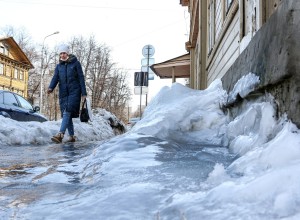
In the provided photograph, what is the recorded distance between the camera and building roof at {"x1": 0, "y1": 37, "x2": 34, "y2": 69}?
4173cm

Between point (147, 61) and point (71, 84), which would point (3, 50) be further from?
point (71, 84)

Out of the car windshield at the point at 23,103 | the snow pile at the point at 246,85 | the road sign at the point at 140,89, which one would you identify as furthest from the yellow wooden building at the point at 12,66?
the snow pile at the point at 246,85

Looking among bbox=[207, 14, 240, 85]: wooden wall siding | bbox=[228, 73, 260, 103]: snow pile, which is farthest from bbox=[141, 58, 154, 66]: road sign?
bbox=[228, 73, 260, 103]: snow pile

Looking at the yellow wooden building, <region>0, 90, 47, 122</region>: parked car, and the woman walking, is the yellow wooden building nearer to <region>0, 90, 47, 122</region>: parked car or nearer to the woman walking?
<region>0, 90, 47, 122</region>: parked car

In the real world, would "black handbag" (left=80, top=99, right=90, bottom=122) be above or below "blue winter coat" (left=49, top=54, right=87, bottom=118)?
below

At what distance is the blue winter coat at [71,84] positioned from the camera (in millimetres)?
6570

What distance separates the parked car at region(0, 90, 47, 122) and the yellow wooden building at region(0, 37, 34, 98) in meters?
32.4

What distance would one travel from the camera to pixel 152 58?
16.2 meters

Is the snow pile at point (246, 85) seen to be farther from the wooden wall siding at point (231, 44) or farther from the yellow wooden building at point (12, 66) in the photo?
the yellow wooden building at point (12, 66)

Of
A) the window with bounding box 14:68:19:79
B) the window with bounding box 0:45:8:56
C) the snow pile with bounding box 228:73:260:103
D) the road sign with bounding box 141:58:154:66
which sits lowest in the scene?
the snow pile with bounding box 228:73:260:103

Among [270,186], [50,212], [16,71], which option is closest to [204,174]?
[270,186]

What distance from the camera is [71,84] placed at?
661cm

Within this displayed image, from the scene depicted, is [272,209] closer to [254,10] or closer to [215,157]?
[215,157]

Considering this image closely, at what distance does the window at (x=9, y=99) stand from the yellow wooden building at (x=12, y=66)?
3275 centimetres
